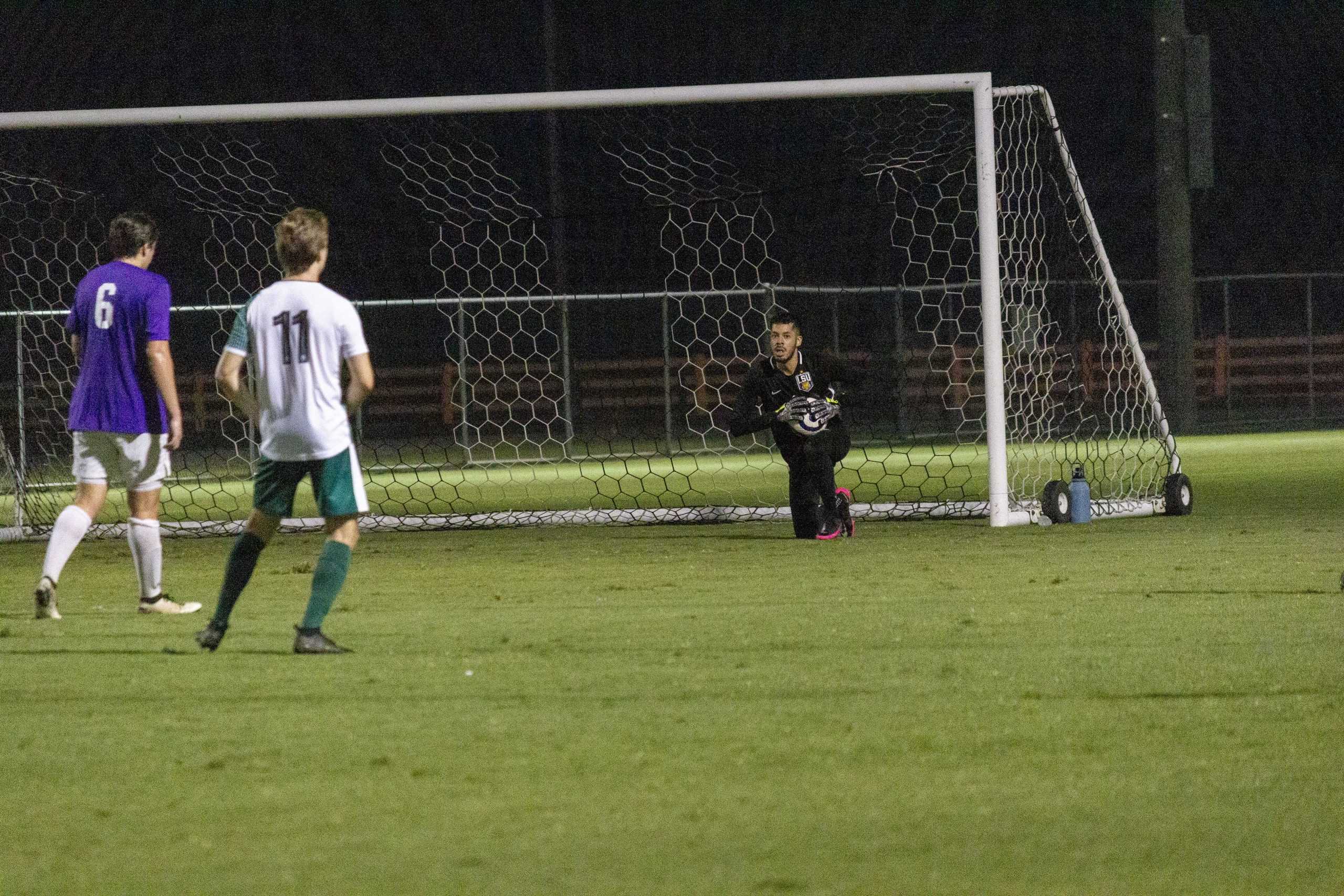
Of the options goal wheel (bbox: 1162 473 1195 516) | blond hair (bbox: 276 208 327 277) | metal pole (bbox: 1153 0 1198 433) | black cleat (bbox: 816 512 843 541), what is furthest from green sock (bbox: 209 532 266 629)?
metal pole (bbox: 1153 0 1198 433)

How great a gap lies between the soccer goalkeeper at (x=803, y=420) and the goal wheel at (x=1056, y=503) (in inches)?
47.9

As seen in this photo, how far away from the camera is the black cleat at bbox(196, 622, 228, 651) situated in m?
6.71

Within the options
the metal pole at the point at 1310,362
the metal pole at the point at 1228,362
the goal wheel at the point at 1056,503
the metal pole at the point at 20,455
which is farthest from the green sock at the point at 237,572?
the metal pole at the point at 1310,362

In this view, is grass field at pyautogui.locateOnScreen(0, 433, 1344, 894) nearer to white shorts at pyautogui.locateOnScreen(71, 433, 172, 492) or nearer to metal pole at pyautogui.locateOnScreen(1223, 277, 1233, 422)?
white shorts at pyautogui.locateOnScreen(71, 433, 172, 492)

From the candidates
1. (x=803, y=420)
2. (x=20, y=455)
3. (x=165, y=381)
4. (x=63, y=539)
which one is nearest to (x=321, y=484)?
(x=165, y=381)

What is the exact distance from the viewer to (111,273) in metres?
7.77

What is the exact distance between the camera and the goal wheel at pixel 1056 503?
11.5m

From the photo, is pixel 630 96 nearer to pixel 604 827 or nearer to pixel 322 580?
pixel 322 580

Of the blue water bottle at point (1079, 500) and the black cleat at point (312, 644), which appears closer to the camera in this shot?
the black cleat at point (312, 644)

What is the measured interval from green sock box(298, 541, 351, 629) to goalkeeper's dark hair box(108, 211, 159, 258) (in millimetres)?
1860

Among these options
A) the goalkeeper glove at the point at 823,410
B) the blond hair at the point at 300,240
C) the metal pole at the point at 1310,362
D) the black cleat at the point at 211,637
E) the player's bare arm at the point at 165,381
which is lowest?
the metal pole at the point at 1310,362

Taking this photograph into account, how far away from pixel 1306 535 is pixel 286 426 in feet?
20.4

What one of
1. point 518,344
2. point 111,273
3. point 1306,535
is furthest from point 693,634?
point 518,344

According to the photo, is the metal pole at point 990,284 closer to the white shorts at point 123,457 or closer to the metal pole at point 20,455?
the white shorts at point 123,457
